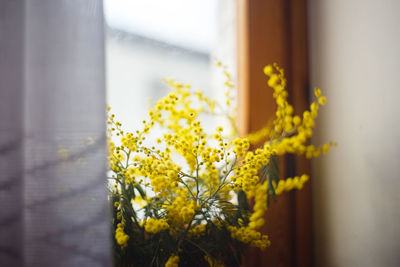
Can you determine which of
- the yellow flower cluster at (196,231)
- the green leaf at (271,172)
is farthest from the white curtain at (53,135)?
the green leaf at (271,172)

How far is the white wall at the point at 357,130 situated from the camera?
81 centimetres

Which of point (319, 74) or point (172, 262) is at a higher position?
point (319, 74)

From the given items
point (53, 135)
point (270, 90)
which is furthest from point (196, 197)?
point (270, 90)

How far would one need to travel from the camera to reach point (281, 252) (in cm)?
103

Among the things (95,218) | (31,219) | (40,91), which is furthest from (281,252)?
(40,91)

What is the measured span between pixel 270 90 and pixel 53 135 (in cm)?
72

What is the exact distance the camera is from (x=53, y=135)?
24.1 inches

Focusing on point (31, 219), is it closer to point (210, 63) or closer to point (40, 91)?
point (40, 91)

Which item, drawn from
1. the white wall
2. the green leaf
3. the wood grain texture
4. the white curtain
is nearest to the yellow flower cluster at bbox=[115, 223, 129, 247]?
the white curtain

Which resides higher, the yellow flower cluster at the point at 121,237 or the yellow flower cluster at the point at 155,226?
the yellow flower cluster at the point at 155,226

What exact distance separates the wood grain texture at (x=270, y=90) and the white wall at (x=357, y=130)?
0.16 ft

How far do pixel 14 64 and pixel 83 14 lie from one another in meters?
0.18

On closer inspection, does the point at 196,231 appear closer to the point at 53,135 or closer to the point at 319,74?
the point at 53,135

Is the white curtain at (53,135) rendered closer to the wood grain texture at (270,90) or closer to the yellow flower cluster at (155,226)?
the yellow flower cluster at (155,226)
